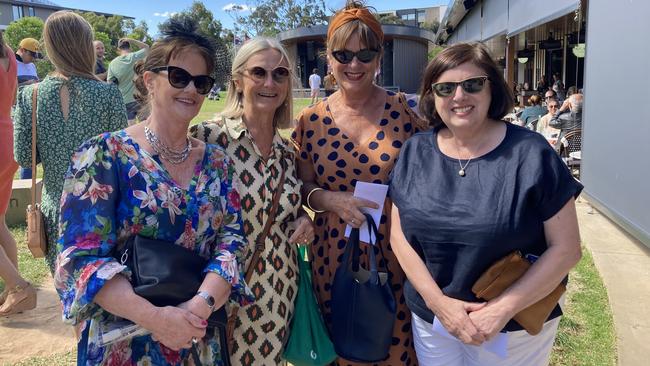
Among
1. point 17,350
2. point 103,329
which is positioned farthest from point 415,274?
point 17,350

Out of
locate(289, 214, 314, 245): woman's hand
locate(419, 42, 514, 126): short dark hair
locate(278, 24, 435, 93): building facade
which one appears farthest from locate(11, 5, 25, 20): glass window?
locate(419, 42, 514, 126): short dark hair

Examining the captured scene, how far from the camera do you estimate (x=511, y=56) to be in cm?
1650

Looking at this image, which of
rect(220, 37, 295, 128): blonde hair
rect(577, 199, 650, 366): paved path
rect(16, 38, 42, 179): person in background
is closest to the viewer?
rect(220, 37, 295, 128): blonde hair

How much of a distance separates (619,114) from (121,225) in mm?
5553

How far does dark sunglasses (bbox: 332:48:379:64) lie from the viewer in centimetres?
236

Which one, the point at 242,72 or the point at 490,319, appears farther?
the point at 242,72

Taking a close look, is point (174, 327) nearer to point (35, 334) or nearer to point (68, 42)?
point (68, 42)

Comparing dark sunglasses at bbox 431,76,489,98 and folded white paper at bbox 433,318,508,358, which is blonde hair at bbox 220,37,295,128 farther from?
folded white paper at bbox 433,318,508,358

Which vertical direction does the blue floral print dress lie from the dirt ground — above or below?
above

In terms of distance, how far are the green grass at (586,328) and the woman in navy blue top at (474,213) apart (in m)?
1.57

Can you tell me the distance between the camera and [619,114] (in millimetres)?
5445

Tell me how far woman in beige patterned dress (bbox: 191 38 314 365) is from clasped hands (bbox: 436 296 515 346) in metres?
0.71

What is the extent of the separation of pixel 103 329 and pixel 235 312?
1.96 feet

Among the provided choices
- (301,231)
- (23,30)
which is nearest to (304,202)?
(301,231)
